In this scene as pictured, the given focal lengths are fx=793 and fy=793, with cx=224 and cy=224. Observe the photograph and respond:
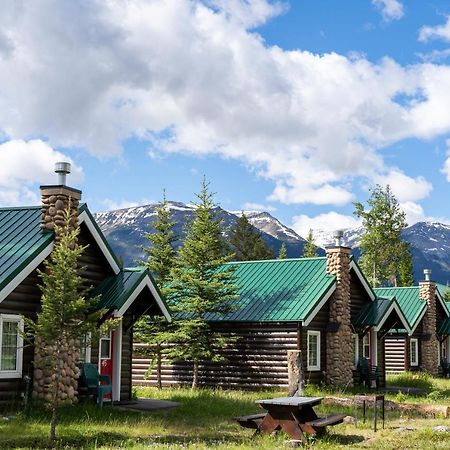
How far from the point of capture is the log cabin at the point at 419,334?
43.5 meters

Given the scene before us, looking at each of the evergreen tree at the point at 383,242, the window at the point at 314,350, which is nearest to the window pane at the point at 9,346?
the window at the point at 314,350

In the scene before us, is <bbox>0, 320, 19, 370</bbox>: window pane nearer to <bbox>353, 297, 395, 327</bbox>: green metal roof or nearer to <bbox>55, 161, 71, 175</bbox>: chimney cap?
<bbox>55, 161, 71, 175</bbox>: chimney cap

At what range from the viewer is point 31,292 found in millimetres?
20703

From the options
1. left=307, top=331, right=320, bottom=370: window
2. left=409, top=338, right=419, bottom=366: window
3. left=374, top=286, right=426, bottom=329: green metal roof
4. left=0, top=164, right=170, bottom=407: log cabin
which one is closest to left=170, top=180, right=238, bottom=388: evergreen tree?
left=307, top=331, right=320, bottom=370: window

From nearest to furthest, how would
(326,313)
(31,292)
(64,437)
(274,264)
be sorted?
(64,437) < (31,292) < (326,313) < (274,264)

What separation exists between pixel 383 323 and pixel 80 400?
59.0ft

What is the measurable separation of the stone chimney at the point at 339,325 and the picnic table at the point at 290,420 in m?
14.2

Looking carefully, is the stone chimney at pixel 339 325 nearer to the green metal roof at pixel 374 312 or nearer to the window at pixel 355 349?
the green metal roof at pixel 374 312

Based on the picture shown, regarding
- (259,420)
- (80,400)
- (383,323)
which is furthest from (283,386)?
(259,420)

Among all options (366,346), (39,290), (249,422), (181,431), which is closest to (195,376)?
(366,346)

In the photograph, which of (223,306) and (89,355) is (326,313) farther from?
(89,355)

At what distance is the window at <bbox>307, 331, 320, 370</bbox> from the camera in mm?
31312

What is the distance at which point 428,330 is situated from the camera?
44656mm

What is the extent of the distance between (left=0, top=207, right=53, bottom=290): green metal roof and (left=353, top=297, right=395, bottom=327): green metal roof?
55.7 ft
